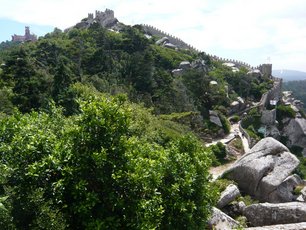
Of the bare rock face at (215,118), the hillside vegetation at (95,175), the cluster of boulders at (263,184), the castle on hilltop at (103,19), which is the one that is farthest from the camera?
the castle on hilltop at (103,19)

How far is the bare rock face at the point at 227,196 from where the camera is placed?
19.4 meters

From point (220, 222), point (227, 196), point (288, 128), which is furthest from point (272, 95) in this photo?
point (220, 222)

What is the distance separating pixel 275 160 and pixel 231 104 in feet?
112

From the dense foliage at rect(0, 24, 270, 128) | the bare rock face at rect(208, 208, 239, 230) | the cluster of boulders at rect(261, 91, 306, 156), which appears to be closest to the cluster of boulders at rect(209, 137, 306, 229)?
the bare rock face at rect(208, 208, 239, 230)

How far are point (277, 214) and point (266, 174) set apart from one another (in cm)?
532

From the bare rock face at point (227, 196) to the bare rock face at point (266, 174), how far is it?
8.34 ft

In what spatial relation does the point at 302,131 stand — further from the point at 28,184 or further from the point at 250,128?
the point at 28,184

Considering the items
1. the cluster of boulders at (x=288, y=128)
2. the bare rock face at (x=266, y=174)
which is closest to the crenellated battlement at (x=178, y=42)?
the cluster of boulders at (x=288, y=128)

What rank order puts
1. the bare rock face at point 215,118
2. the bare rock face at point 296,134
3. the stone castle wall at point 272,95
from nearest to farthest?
the bare rock face at point 215,118, the bare rock face at point 296,134, the stone castle wall at point 272,95

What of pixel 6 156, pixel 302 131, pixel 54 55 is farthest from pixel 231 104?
pixel 6 156

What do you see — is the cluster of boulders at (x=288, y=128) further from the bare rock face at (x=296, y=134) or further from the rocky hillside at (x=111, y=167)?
the rocky hillside at (x=111, y=167)

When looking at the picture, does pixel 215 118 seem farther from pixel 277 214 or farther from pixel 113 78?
pixel 277 214

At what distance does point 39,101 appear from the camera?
31.5m

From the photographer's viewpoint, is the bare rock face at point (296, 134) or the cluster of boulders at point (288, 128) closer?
the cluster of boulders at point (288, 128)
